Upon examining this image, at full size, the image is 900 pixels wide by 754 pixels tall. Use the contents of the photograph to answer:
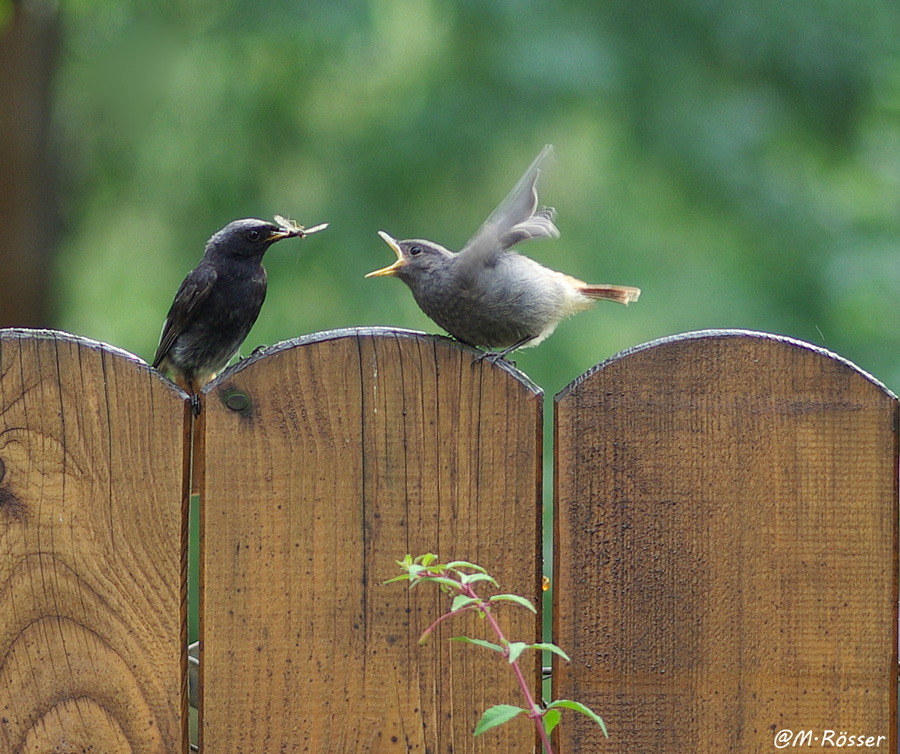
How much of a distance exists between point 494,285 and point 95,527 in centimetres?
121

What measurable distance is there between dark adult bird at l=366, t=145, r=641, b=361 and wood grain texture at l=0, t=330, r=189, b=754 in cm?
89

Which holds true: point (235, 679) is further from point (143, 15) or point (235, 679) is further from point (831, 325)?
point (143, 15)

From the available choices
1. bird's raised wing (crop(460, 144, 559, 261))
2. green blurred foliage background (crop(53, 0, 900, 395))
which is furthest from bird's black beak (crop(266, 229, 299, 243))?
green blurred foliage background (crop(53, 0, 900, 395))

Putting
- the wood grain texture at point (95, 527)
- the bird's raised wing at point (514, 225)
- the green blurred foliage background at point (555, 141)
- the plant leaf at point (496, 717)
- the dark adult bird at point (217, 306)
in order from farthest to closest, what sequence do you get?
the green blurred foliage background at point (555, 141)
the dark adult bird at point (217, 306)
the bird's raised wing at point (514, 225)
the wood grain texture at point (95, 527)
the plant leaf at point (496, 717)

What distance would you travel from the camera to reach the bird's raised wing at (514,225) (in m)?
2.71

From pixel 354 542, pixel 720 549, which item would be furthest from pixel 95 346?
pixel 720 549

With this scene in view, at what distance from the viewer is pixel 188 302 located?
3605 mm

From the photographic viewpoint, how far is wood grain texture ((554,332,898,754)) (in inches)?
84.1

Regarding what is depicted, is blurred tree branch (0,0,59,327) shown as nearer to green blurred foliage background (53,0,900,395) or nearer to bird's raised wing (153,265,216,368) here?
green blurred foliage background (53,0,900,395)

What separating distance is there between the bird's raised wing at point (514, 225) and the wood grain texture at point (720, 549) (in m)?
0.71

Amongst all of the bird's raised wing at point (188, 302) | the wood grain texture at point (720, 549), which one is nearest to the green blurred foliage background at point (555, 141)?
the bird's raised wing at point (188, 302)

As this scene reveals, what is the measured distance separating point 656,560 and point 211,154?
529cm

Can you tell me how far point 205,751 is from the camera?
2145mm

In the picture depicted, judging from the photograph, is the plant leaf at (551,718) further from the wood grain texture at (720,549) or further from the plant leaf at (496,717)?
the wood grain texture at (720,549)
